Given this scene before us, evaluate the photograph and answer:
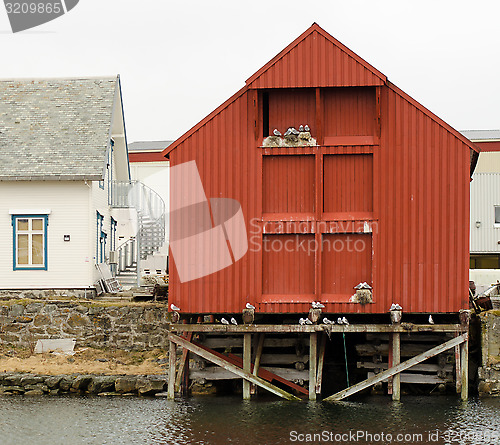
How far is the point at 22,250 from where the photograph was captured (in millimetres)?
31375

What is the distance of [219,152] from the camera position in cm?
2380

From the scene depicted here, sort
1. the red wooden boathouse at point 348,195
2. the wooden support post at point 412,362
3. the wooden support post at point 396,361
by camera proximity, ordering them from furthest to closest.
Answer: the wooden support post at point 396,361 → the wooden support post at point 412,362 → the red wooden boathouse at point 348,195

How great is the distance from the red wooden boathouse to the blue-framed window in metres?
10.4

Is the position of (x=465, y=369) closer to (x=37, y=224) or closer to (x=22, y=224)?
(x=37, y=224)

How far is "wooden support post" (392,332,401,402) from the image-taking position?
23.6m

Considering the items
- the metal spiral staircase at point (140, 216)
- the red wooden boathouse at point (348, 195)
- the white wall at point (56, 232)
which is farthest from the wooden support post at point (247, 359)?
the metal spiral staircase at point (140, 216)

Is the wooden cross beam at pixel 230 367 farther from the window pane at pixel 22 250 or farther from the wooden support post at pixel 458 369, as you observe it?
the window pane at pixel 22 250

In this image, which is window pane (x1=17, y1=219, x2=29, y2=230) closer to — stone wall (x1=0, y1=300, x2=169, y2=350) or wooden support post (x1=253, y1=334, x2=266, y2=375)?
stone wall (x1=0, y1=300, x2=169, y2=350)

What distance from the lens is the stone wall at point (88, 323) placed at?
28.1 meters

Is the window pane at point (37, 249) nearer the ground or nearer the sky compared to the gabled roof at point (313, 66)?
nearer the ground

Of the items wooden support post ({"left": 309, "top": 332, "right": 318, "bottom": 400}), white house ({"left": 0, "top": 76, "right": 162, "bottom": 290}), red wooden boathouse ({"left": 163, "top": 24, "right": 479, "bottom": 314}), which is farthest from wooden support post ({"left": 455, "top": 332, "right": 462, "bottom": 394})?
white house ({"left": 0, "top": 76, "right": 162, "bottom": 290})

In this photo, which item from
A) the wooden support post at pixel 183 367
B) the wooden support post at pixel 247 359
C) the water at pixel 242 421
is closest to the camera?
the water at pixel 242 421

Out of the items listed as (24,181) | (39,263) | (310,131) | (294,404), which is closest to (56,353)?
(39,263)

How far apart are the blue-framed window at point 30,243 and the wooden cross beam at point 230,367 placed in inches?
351
